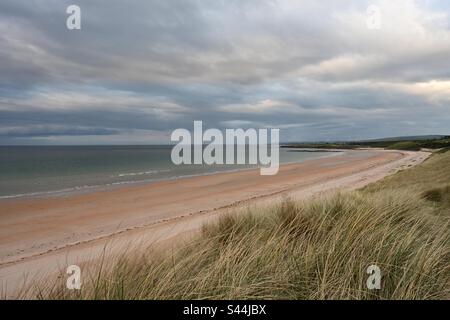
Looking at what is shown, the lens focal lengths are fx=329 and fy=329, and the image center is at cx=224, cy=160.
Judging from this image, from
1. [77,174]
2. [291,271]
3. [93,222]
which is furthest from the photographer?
[77,174]

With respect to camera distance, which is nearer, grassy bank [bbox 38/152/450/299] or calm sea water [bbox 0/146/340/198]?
grassy bank [bbox 38/152/450/299]


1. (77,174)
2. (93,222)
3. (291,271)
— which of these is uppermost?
(291,271)

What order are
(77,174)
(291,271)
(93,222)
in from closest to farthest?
1. (291,271)
2. (93,222)
3. (77,174)

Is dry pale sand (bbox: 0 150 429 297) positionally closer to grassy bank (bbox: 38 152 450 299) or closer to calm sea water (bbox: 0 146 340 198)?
grassy bank (bbox: 38 152 450 299)

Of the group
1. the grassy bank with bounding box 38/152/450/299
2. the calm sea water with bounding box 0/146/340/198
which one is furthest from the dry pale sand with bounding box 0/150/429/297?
the calm sea water with bounding box 0/146/340/198

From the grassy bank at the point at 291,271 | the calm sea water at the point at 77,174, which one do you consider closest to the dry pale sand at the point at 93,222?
the grassy bank at the point at 291,271

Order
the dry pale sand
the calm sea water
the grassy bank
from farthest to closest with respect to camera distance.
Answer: the calm sea water, the dry pale sand, the grassy bank

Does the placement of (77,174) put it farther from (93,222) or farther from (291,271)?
(291,271)

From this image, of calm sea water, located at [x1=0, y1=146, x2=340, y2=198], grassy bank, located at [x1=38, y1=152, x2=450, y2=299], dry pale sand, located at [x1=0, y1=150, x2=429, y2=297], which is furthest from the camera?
calm sea water, located at [x1=0, y1=146, x2=340, y2=198]

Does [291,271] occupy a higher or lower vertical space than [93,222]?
higher

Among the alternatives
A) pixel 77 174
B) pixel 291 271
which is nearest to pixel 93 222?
pixel 291 271

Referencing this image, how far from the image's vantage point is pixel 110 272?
3.52 m

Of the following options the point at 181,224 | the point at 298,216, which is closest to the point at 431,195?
the point at 298,216
